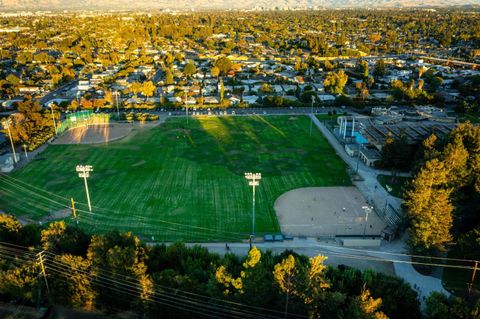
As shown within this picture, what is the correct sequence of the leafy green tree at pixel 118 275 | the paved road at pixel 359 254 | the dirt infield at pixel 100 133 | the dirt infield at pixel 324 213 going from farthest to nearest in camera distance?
the dirt infield at pixel 100 133 < the dirt infield at pixel 324 213 < the paved road at pixel 359 254 < the leafy green tree at pixel 118 275

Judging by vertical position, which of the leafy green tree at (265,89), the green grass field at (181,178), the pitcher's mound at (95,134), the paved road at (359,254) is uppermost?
the leafy green tree at (265,89)

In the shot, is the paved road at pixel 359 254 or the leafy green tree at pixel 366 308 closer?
the leafy green tree at pixel 366 308

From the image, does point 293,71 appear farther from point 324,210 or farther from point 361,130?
point 324,210

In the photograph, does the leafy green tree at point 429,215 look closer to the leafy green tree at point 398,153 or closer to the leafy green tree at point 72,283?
the leafy green tree at point 398,153

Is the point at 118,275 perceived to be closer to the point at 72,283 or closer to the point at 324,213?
the point at 72,283

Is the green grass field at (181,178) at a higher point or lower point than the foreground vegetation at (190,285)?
lower

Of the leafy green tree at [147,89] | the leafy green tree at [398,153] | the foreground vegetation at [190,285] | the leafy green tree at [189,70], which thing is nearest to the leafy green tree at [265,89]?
the leafy green tree at [147,89]

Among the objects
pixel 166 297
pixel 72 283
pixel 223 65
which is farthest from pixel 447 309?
pixel 223 65

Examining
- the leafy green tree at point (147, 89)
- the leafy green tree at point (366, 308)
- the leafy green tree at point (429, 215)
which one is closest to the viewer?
the leafy green tree at point (366, 308)
